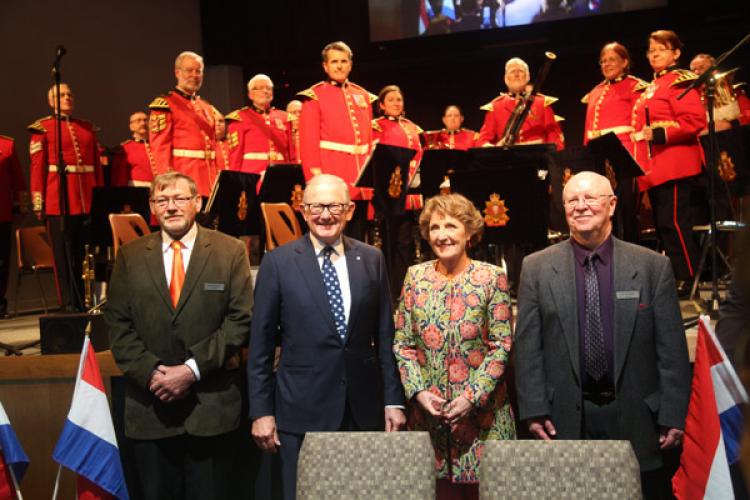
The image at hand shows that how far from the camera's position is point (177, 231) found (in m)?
3.56

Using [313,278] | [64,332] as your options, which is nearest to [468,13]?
[64,332]

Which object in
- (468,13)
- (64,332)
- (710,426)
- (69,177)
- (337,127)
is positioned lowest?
(710,426)

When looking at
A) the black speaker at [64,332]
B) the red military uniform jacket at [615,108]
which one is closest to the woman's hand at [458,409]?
the black speaker at [64,332]

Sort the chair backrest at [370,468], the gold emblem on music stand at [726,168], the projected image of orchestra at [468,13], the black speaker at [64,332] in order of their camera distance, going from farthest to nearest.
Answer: the projected image of orchestra at [468,13]
the gold emblem on music stand at [726,168]
the black speaker at [64,332]
the chair backrest at [370,468]

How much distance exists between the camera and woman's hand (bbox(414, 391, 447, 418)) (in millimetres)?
3092

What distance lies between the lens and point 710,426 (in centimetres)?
292

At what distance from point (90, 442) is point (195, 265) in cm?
78

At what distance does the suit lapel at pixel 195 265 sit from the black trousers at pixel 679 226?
3.33m

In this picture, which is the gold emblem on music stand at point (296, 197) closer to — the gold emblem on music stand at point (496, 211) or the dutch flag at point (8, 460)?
the gold emblem on music stand at point (496, 211)

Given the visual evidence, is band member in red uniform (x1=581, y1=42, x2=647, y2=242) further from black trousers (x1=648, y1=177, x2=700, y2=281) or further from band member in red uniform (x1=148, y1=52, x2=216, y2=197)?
band member in red uniform (x1=148, y1=52, x2=216, y2=197)

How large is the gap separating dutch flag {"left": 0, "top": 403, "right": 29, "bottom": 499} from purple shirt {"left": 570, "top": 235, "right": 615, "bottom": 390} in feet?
7.15

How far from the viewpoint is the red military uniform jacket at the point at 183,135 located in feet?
21.6

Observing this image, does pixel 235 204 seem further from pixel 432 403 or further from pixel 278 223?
pixel 432 403

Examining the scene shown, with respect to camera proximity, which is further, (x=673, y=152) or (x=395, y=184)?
(x=673, y=152)
